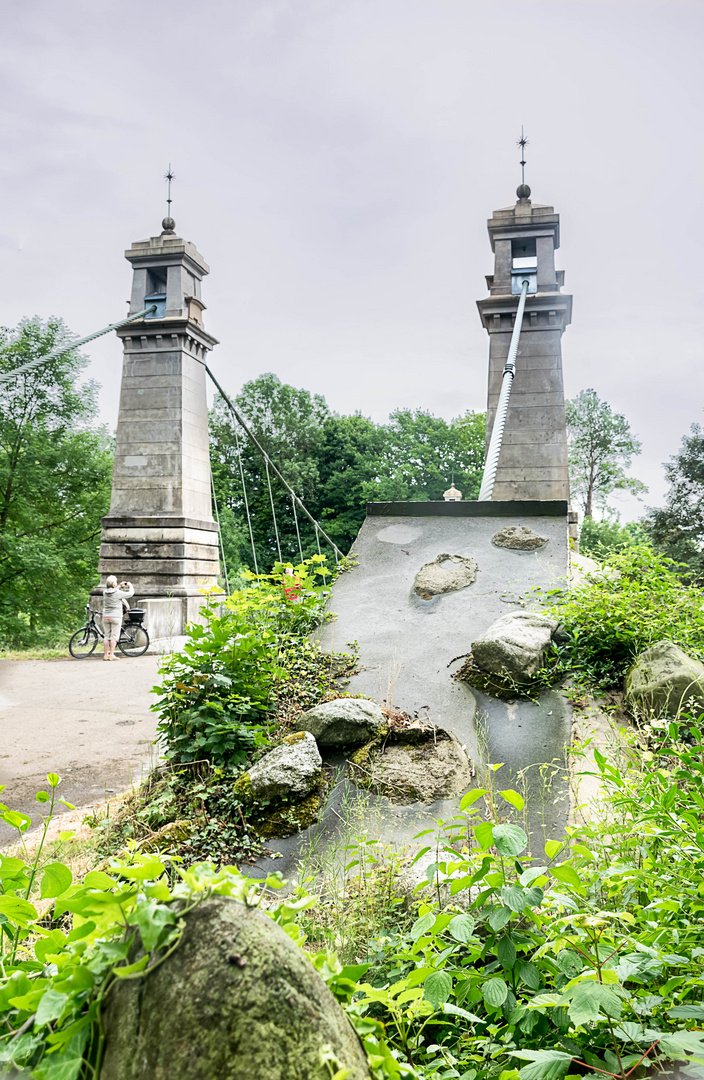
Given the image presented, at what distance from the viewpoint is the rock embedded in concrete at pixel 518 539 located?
187 inches

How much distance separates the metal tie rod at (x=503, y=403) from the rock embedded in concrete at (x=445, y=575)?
1.80 metres

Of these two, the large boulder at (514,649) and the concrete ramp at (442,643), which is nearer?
the concrete ramp at (442,643)

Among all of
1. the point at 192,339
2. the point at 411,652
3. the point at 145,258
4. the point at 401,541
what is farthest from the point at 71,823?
the point at 145,258

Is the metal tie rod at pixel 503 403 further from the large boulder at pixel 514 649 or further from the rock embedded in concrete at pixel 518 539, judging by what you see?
the large boulder at pixel 514 649

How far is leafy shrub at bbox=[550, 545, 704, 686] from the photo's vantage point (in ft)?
10.8

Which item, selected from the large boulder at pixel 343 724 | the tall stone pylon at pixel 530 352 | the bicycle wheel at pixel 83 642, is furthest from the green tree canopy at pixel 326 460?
the large boulder at pixel 343 724

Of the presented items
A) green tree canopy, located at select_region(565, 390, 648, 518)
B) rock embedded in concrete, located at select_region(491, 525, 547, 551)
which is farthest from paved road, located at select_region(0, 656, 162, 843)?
green tree canopy, located at select_region(565, 390, 648, 518)

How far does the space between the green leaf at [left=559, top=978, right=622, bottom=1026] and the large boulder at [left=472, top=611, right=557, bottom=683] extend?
2342 millimetres

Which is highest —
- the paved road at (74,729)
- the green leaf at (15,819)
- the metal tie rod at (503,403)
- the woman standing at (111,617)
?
the metal tie rod at (503,403)

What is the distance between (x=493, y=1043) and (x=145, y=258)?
12.6m

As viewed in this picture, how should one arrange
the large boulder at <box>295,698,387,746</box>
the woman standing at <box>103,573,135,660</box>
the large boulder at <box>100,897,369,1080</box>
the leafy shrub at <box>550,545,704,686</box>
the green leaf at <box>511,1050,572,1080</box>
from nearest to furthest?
the large boulder at <box>100,897,369,1080</box> → the green leaf at <box>511,1050,572,1080</box> → the large boulder at <box>295,698,387,746</box> → the leafy shrub at <box>550,545,704,686</box> → the woman standing at <box>103,573,135,660</box>

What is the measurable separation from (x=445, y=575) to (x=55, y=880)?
372 centimetres

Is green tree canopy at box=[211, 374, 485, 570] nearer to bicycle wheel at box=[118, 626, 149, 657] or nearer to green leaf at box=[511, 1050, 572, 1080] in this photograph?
bicycle wheel at box=[118, 626, 149, 657]

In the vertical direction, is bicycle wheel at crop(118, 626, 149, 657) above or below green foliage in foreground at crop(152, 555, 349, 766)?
below
